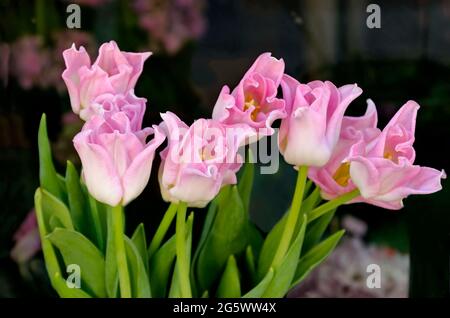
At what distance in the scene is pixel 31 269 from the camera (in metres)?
0.78

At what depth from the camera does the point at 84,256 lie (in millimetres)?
661

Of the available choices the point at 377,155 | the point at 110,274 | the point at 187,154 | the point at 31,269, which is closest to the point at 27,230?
the point at 31,269

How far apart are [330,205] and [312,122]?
103mm

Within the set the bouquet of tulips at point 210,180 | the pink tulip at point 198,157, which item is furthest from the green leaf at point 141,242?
the pink tulip at point 198,157

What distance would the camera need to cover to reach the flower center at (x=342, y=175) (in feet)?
2.10

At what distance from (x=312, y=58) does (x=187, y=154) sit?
0.26 metres

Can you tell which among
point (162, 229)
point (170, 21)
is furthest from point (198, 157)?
point (170, 21)

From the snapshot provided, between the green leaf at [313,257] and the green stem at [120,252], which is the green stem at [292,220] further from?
the green stem at [120,252]

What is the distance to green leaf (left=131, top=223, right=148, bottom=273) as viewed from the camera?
678 millimetres

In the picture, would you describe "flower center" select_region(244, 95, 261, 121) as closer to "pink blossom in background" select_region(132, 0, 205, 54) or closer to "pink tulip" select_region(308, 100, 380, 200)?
"pink tulip" select_region(308, 100, 380, 200)

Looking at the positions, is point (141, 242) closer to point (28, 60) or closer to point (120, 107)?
point (120, 107)

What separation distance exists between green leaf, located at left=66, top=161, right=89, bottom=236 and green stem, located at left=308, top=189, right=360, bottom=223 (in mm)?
232

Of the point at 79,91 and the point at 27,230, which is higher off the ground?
the point at 79,91

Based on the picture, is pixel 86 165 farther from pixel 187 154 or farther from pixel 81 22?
pixel 81 22
